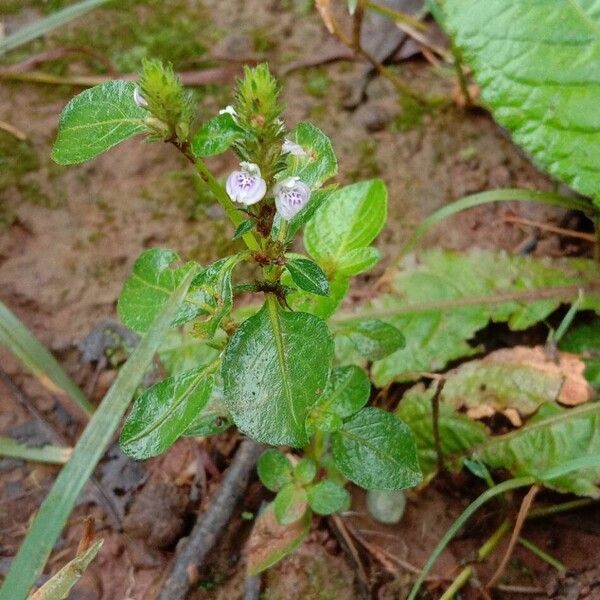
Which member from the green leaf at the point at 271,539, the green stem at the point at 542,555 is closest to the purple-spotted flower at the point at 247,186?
the green leaf at the point at 271,539

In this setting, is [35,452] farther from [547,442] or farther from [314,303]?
[547,442]

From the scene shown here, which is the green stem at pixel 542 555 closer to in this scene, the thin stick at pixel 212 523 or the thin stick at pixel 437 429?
the thin stick at pixel 437 429

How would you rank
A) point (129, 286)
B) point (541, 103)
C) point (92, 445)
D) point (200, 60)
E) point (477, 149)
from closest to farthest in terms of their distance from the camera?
point (92, 445)
point (129, 286)
point (541, 103)
point (477, 149)
point (200, 60)

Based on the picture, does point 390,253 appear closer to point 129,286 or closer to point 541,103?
point 541,103

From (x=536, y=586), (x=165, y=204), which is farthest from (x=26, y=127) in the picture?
(x=536, y=586)

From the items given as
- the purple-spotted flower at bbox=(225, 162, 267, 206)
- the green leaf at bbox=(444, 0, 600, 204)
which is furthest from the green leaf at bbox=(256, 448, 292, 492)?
the green leaf at bbox=(444, 0, 600, 204)

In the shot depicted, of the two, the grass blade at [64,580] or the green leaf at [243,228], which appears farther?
the grass blade at [64,580]
